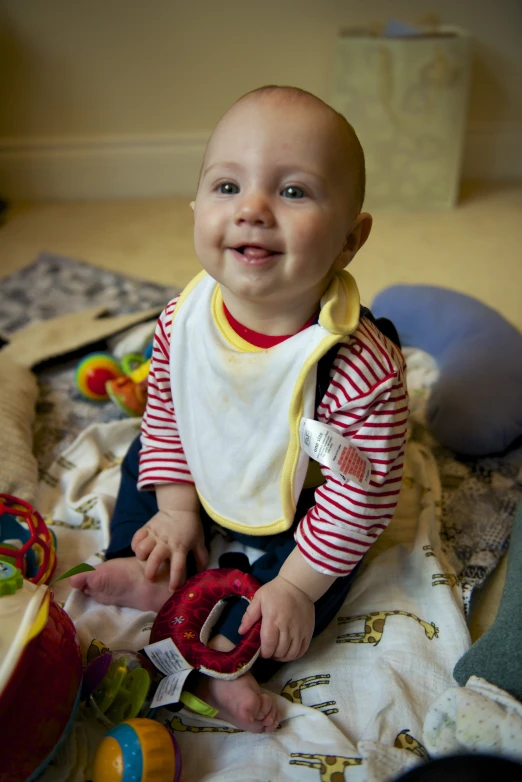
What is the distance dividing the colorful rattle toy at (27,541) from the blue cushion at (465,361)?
24.2 inches

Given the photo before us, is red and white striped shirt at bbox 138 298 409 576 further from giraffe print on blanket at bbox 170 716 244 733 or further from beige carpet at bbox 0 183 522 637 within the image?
beige carpet at bbox 0 183 522 637

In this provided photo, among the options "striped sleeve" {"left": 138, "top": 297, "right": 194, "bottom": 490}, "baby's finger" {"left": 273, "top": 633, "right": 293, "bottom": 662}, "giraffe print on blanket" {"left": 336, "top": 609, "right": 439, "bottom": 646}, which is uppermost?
"striped sleeve" {"left": 138, "top": 297, "right": 194, "bottom": 490}

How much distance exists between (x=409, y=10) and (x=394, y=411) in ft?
5.43

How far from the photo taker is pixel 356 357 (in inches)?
29.5

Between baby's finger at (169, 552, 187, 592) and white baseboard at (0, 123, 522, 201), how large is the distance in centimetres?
154

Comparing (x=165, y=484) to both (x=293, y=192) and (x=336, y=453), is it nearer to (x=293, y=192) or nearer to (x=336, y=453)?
(x=336, y=453)

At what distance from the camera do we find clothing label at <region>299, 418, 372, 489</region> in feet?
2.38

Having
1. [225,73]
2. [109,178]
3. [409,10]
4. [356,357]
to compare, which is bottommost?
[109,178]

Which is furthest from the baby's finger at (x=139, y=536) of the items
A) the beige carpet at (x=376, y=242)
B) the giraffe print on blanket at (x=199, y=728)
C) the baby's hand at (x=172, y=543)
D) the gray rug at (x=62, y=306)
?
the beige carpet at (x=376, y=242)

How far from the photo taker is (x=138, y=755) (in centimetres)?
66

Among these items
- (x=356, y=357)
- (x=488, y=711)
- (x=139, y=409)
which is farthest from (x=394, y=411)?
(x=139, y=409)

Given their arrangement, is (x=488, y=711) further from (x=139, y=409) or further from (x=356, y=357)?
(x=139, y=409)

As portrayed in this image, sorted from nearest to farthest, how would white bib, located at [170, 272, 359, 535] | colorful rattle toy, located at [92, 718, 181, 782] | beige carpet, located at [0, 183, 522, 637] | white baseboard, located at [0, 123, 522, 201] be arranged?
1. colorful rattle toy, located at [92, 718, 181, 782]
2. white bib, located at [170, 272, 359, 535]
3. beige carpet, located at [0, 183, 522, 637]
4. white baseboard, located at [0, 123, 522, 201]

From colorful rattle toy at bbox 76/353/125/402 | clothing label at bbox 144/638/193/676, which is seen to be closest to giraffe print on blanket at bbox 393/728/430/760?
clothing label at bbox 144/638/193/676
